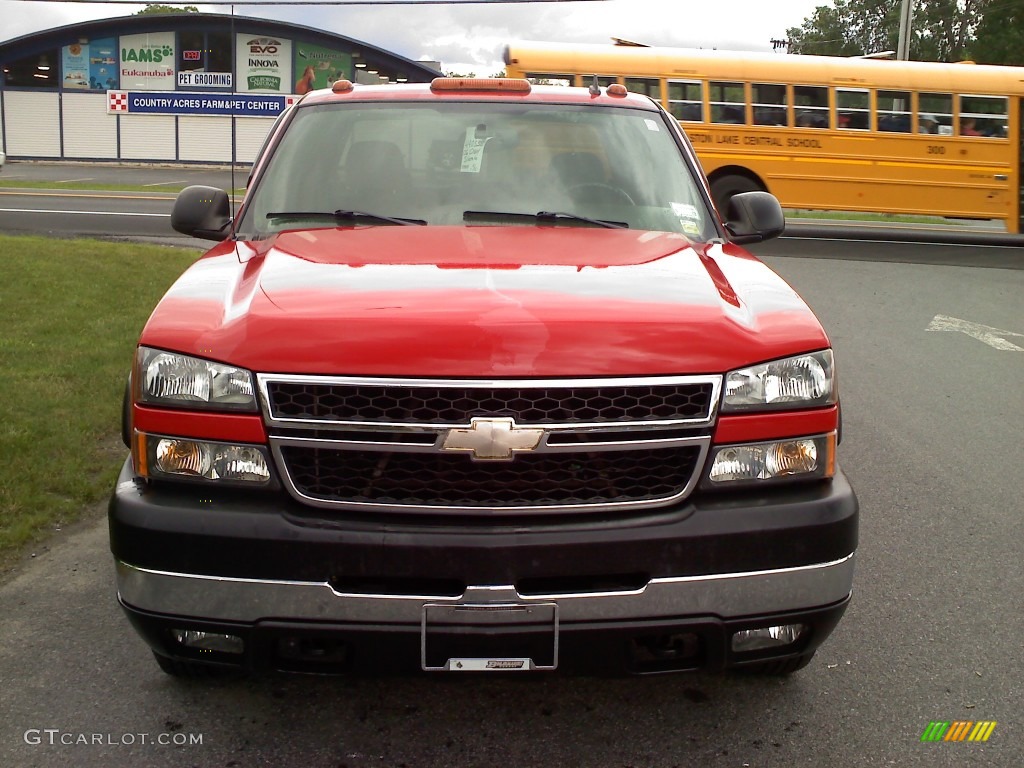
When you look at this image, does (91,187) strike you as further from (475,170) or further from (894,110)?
(475,170)

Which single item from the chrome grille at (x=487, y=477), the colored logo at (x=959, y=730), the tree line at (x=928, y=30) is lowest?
the colored logo at (x=959, y=730)

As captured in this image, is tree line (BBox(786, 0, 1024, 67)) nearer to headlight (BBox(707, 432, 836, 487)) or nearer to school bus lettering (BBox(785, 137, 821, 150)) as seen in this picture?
school bus lettering (BBox(785, 137, 821, 150))

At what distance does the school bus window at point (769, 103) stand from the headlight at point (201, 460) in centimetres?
1718

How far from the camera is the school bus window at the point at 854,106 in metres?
18.9

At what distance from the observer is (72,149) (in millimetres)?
46844

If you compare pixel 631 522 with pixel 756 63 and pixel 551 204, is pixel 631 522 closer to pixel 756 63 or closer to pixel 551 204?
pixel 551 204

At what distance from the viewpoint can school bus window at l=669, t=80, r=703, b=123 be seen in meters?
18.7

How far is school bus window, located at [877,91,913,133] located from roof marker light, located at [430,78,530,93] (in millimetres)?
15581

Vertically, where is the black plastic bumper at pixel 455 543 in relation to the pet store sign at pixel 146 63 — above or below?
below

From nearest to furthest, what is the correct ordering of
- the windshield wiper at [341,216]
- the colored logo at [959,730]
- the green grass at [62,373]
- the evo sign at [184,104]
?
the colored logo at [959,730] < the windshield wiper at [341,216] < the green grass at [62,373] < the evo sign at [184,104]

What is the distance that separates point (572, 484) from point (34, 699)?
70.2 inches

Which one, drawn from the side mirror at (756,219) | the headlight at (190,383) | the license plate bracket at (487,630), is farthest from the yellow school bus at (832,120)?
the license plate bracket at (487,630)

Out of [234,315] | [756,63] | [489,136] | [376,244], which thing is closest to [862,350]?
[489,136]

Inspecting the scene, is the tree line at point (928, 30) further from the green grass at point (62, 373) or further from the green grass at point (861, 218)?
the green grass at point (62, 373)
